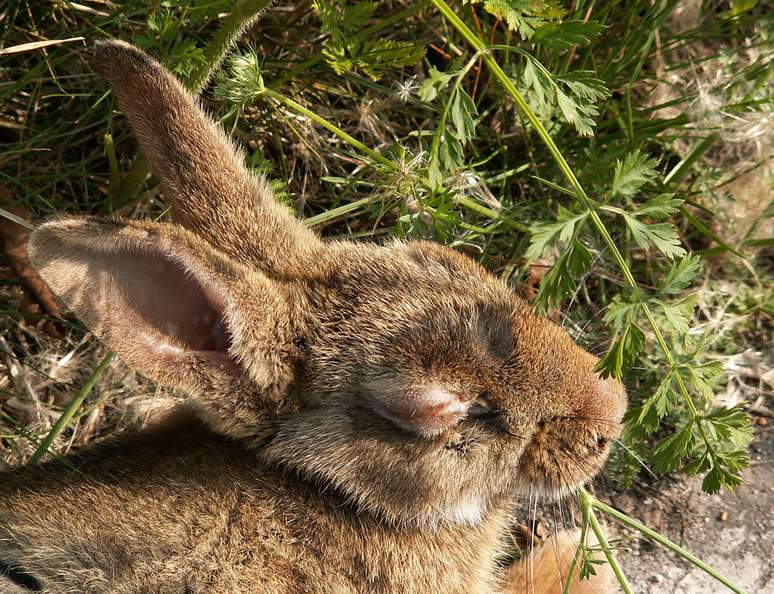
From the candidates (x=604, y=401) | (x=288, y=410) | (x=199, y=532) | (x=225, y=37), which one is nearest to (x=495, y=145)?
(x=225, y=37)

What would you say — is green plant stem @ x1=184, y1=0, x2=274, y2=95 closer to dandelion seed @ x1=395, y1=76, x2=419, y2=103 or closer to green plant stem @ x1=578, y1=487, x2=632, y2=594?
dandelion seed @ x1=395, y1=76, x2=419, y2=103

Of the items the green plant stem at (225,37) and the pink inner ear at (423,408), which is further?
the green plant stem at (225,37)

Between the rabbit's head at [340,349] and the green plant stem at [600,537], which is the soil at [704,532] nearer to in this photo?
the green plant stem at [600,537]

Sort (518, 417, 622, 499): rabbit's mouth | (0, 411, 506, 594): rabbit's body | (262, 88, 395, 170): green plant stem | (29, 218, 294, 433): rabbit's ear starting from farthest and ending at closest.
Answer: (262, 88, 395, 170): green plant stem < (518, 417, 622, 499): rabbit's mouth < (0, 411, 506, 594): rabbit's body < (29, 218, 294, 433): rabbit's ear

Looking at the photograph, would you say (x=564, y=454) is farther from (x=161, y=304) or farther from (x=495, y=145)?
(x=495, y=145)

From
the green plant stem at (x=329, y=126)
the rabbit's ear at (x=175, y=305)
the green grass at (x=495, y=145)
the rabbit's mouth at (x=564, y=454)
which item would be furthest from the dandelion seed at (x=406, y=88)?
the rabbit's mouth at (x=564, y=454)

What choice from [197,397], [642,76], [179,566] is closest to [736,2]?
[642,76]

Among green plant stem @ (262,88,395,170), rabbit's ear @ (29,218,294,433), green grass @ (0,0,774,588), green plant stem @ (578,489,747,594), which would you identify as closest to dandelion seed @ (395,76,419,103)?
green grass @ (0,0,774,588)
